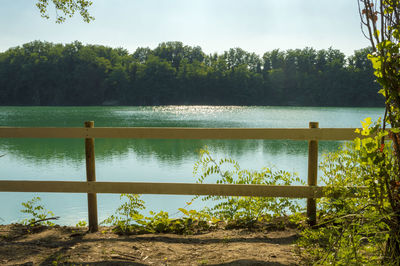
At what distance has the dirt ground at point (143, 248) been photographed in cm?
379

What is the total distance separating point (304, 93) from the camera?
10794cm

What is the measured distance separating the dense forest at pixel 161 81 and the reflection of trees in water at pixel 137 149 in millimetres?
82049

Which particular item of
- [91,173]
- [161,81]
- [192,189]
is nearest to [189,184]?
[192,189]

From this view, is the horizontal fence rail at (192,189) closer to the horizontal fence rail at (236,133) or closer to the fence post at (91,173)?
the fence post at (91,173)

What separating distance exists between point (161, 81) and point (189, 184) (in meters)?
107

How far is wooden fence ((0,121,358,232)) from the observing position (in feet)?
14.4

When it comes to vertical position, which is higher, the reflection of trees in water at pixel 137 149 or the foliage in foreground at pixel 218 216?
the foliage in foreground at pixel 218 216

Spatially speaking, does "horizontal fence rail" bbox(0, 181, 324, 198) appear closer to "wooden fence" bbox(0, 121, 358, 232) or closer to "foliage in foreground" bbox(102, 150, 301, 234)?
"wooden fence" bbox(0, 121, 358, 232)

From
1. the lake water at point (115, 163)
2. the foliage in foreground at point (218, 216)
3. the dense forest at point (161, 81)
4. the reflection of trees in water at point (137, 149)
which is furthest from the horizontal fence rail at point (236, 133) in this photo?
the dense forest at point (161, 81)

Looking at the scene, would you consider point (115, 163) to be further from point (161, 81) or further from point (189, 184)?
point (161, 81)

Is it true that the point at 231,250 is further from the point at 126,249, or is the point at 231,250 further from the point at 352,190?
the point at 352,190

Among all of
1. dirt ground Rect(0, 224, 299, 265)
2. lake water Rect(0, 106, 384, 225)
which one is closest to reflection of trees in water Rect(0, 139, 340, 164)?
lake water Rect(0, 106, 384, 225)

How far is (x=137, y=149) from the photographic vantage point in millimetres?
22891

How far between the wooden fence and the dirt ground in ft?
1.81
